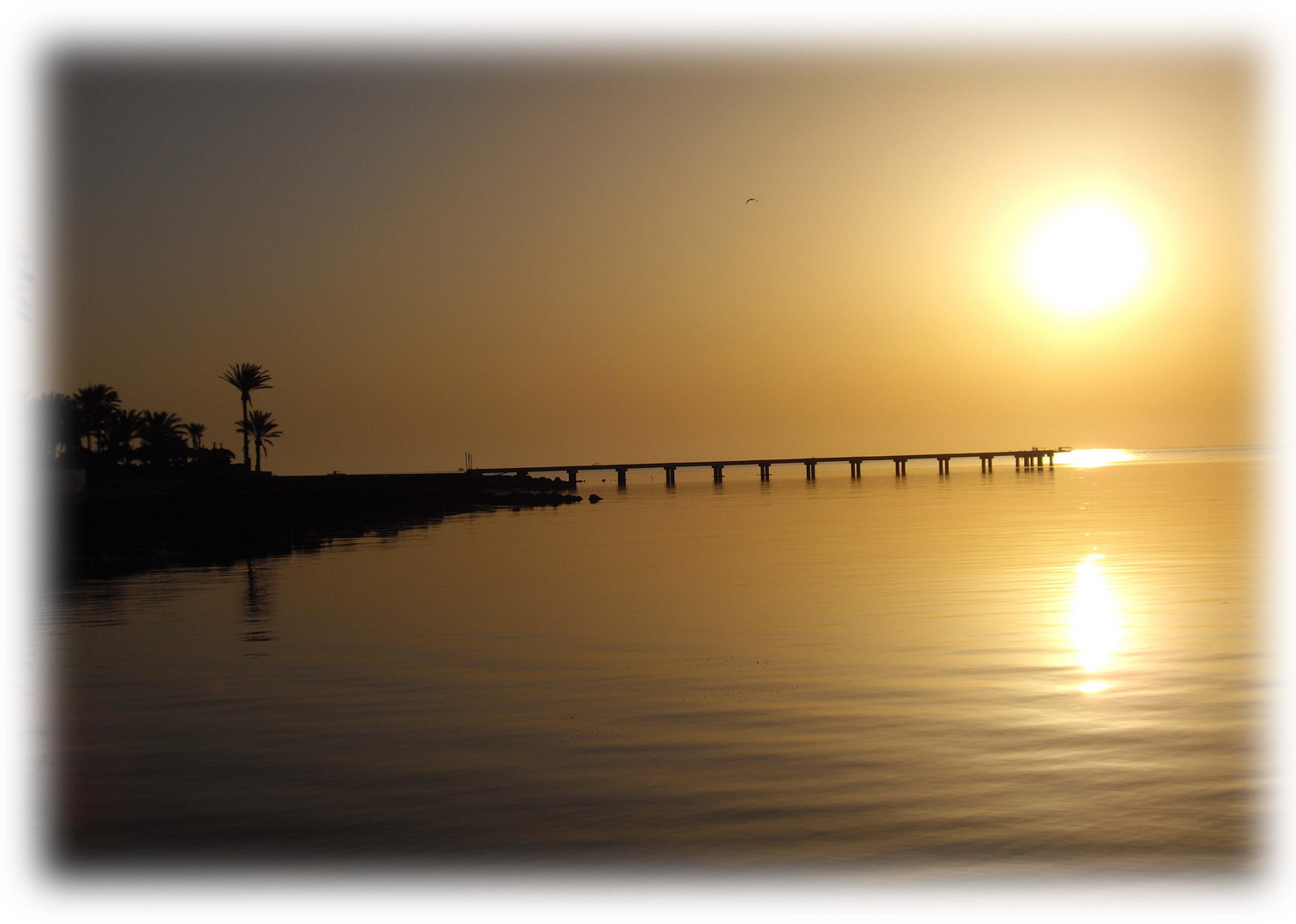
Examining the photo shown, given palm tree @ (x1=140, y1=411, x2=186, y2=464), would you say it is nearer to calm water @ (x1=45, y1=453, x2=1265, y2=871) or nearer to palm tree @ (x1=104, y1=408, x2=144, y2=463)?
palm tree @ (x1=104, y1=408, x2=144, y2=463)

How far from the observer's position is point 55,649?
21.1 m

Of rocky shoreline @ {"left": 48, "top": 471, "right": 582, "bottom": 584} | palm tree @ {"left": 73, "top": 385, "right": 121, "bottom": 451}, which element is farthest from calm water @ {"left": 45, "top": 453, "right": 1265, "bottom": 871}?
palm tree @ {"left": 73, "top": 385, "right": 121, "bottom": 451}

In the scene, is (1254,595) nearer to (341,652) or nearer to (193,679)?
(341,652)

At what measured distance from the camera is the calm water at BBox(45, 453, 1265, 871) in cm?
981

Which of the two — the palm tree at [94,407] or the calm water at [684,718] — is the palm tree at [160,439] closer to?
the palm tree at [94,407]

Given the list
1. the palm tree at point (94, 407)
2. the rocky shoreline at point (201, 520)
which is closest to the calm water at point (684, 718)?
the rocky shoreline at point (201, 520)

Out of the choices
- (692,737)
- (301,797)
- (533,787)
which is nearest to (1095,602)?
(692,737)

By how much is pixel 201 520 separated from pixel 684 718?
43123 millimetres

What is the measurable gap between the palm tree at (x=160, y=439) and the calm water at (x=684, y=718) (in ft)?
→ 280

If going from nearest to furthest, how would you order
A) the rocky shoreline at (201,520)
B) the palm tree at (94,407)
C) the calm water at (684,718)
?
the calm water at (684,718) → the rocky shoreline at (201,520) → the palm tree at (94,407)

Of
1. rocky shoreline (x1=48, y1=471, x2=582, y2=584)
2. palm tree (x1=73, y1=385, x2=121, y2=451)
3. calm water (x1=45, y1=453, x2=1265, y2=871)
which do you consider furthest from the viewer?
palm tree (x1=73, y1=385, x2=121, y2=451)

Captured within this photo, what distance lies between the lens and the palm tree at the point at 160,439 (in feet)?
363

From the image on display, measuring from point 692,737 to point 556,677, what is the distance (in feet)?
15.0

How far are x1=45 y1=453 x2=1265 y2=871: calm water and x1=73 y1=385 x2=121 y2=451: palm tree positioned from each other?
231 ft
